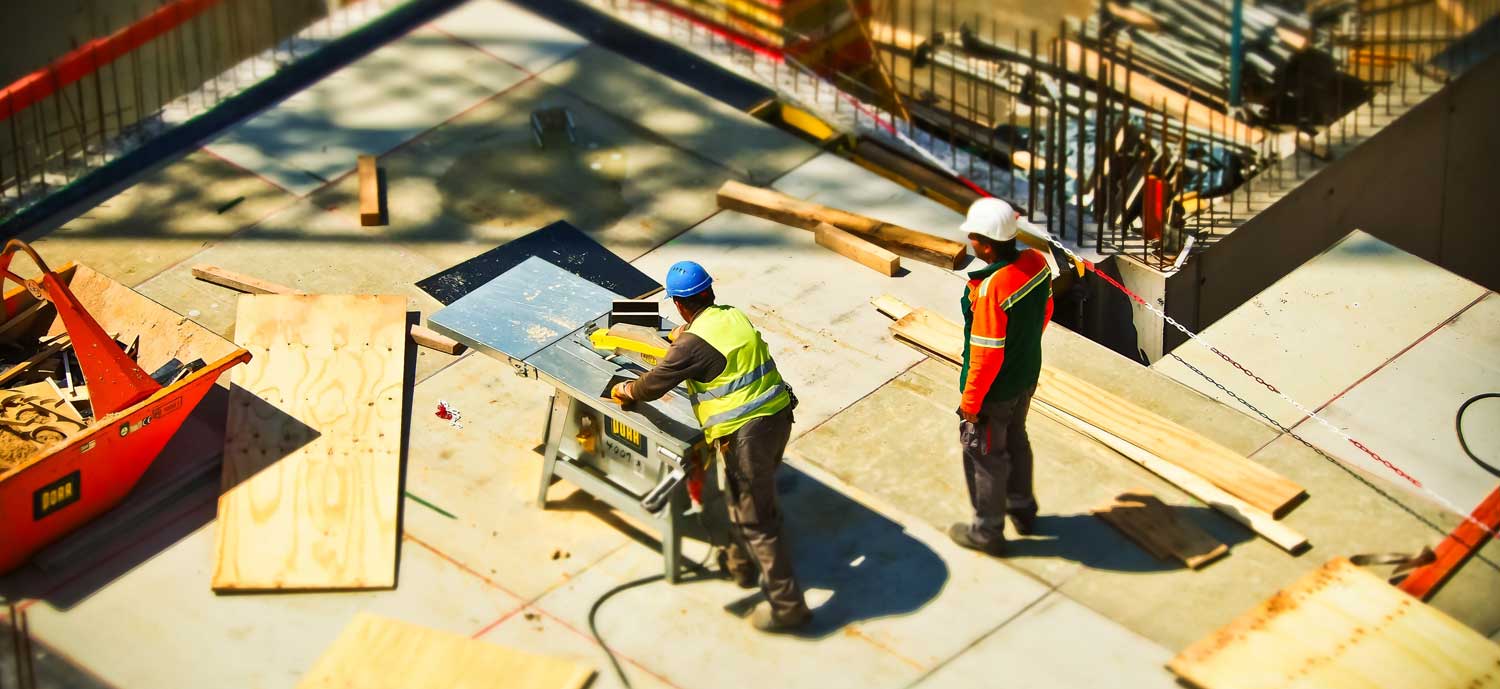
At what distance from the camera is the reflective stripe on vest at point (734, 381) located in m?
8.09

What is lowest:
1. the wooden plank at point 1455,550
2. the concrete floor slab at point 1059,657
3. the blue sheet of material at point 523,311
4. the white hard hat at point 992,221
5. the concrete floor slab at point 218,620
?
the concrete floor slab at point 1059,657

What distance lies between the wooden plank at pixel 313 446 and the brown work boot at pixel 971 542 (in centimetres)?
301

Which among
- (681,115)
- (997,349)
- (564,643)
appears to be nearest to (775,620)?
(564,643)

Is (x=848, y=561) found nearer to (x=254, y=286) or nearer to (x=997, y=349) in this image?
(x=997, y=349)

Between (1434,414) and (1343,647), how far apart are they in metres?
2.50

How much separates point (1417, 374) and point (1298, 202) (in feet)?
9.56

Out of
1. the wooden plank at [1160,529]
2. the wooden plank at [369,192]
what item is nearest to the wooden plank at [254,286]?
the wooden plank at [369,192]

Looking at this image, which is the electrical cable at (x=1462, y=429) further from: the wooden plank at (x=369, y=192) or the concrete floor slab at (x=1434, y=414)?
the wooden plank at (x=369, y=192)

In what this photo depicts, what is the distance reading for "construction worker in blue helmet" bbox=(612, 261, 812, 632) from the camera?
809cm

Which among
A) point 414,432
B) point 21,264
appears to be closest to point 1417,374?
point 414,432

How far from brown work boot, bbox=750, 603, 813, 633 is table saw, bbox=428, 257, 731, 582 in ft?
1.79

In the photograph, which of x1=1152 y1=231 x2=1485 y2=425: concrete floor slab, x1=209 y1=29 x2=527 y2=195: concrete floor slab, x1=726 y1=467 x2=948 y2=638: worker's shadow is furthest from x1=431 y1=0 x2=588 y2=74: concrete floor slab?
x1=1152 y1=231 x2=1485 y2=425: concrete floor slab

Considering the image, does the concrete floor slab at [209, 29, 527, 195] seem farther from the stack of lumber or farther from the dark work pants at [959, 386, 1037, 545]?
the dark work pants at [959, 386, 1037, 545]

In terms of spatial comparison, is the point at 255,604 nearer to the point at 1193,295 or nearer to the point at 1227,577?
the point at 1227,577
